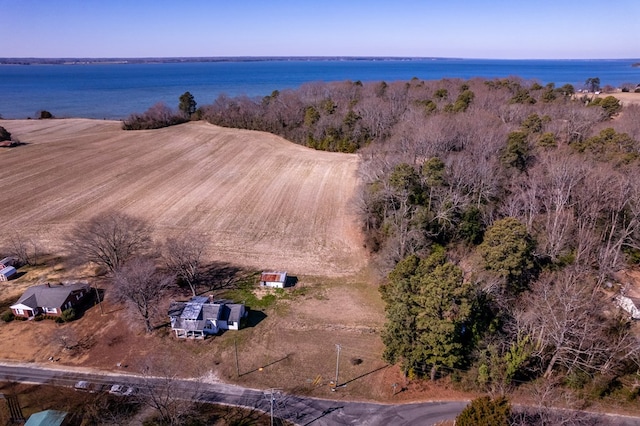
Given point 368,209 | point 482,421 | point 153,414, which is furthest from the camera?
point 368,209

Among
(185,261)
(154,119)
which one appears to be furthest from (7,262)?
(154,119)

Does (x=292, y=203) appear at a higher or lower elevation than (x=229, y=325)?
higher

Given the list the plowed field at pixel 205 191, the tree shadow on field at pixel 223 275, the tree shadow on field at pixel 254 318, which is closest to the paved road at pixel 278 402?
the tree shadow on field at pixel 254 318

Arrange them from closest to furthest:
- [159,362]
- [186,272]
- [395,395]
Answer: [395,395]
[159,362]
[186,272]

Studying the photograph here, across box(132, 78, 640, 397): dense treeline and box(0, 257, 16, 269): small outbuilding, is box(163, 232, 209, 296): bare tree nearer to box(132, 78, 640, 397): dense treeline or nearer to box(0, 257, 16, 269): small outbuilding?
box(0, 257, 16, 269): small outbuilding

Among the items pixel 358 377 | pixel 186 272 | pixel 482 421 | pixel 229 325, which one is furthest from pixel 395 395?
pixel 186 272

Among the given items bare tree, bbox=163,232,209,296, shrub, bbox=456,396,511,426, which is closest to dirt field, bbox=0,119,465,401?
bare tree, bbox=163,232,209,296

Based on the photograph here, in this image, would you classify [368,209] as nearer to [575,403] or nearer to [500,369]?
[500,369]

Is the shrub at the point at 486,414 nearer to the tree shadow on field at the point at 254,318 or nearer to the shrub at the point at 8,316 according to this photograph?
the tree shadow on field at the point at 254,318
